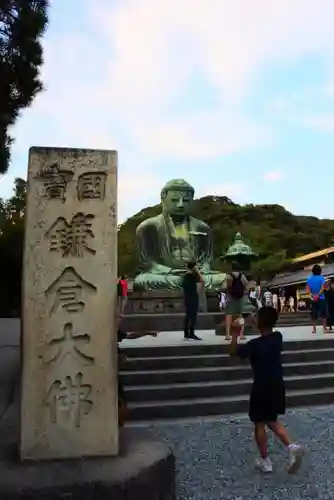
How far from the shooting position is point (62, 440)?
125 inches

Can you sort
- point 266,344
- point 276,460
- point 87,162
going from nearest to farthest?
point 87,162 → point 266,344 → point 276,460

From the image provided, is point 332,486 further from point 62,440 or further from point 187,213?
point 187,213

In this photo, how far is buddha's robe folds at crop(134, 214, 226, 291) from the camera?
46.5ft

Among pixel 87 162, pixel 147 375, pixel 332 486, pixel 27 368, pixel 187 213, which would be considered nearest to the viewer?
pixel 27 368

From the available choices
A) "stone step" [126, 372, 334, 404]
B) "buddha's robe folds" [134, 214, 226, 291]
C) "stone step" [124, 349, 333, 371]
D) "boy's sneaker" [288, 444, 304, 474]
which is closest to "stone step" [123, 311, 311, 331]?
"buddha's robe folds" [134, 214, 226, 291]

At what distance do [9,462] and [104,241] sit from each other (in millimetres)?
1382

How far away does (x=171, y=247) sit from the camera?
1443 centimetres

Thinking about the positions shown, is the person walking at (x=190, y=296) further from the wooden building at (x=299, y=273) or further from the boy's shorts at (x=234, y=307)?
the wooden building at (x=299, y=273)

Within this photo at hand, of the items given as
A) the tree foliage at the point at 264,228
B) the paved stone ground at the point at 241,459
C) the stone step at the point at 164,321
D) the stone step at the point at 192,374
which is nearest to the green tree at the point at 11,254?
the tree foliage at the point at 264,228

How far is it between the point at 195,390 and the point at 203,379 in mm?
388

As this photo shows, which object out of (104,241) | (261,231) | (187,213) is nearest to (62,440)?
(104,241)

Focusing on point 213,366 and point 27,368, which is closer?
point 27,368

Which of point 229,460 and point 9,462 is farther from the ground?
point 9,462

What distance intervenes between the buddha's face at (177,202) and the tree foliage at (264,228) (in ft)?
69.2
